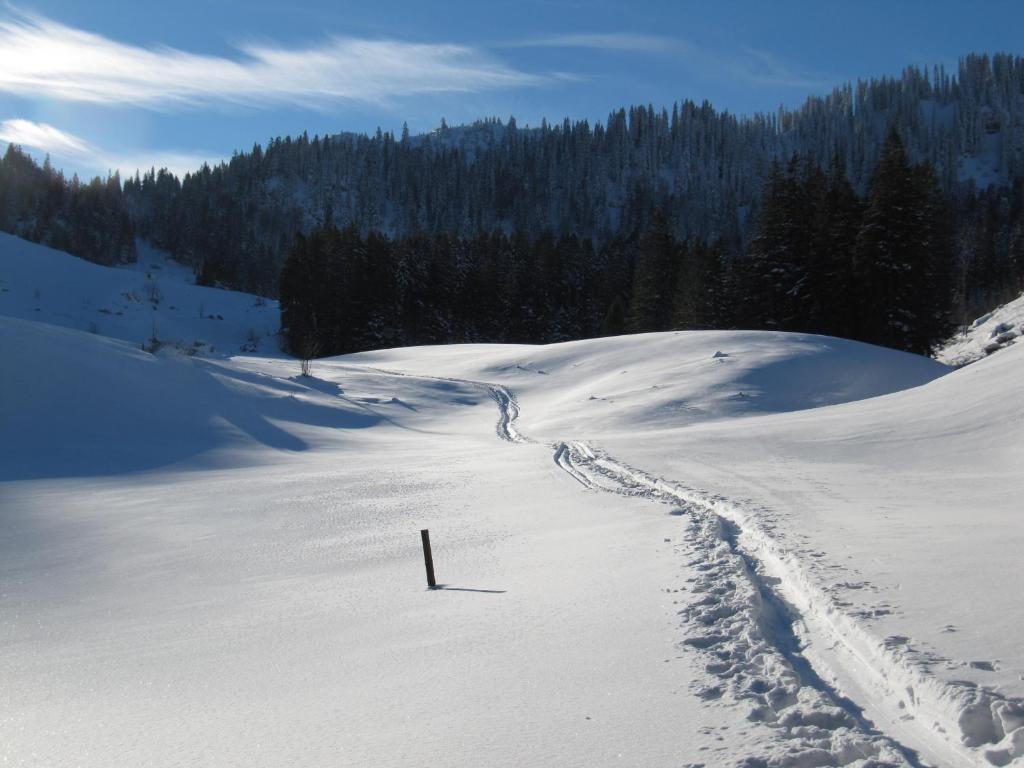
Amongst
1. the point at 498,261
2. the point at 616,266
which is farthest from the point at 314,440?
the point at 616,266

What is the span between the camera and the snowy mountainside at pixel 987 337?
32.1 meters

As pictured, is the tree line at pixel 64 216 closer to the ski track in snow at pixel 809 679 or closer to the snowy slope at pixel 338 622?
the snowy slope at pixel 338 622

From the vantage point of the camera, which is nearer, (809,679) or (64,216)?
(809,679)

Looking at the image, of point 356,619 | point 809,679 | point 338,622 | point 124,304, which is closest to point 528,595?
point 356,619

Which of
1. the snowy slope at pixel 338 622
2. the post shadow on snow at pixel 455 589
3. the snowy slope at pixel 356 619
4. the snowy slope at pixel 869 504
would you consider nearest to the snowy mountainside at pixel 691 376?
the snowy slope at pixel 869 504

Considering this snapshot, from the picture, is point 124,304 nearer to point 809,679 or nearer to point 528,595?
point 528,595

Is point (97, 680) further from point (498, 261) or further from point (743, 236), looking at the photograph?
point (743, 236)

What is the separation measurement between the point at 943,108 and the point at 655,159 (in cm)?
7201

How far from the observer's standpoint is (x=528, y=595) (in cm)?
574

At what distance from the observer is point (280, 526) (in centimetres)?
891

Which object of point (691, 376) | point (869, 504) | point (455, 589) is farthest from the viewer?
point (691, 376)

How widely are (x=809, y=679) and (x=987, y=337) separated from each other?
128 ft

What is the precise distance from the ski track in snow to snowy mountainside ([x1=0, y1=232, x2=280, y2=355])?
52254mm

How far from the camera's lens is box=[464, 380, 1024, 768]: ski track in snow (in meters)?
3.23
